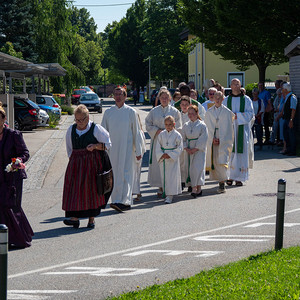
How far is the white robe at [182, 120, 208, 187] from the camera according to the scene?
42.2ft

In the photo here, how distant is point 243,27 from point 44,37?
24763mm

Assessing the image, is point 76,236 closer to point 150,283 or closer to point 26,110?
point 150,283

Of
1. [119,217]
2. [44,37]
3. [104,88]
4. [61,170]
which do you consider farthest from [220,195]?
[104,88]

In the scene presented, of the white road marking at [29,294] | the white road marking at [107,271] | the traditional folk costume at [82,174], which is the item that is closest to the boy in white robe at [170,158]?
the traditional folk costume at [82,174]

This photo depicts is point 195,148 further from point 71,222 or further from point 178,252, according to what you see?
point 178,252

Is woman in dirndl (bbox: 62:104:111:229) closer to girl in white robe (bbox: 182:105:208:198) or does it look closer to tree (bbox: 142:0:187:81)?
girl in white robe (bbox: 182:105:208:198)

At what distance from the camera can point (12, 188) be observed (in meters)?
8.55

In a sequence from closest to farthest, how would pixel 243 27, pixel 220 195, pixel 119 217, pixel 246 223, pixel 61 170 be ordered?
pixel 246 223 < pixel 119 217 < pixel 220 195 < pixel 61 170 < pixel 243 27

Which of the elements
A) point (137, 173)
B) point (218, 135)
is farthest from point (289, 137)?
point (137, 173)

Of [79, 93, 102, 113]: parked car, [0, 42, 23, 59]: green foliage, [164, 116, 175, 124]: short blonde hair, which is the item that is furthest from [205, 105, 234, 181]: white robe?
[79, 93, 102, 113]: parked car

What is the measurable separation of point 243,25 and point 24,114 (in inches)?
397

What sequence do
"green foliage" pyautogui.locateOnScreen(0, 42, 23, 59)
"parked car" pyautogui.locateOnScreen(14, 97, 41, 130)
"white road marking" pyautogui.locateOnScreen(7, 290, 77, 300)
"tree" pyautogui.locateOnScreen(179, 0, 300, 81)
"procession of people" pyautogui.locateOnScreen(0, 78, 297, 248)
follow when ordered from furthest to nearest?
"green foliage" pyautogui.locateOnScreen(0, 42, 23, 59) → "parked car" pyautogui.locateOnScreen(14, 97, 41, 130) → "tree" pyautogui.locateOnScreen(179, 0, 300, 81) → "procession of people" pyautogui.locateOnScreen(0, 78, 297, 248) → "white road marking" pyautogui.locateOnScreen(7, 290, 77, 300)

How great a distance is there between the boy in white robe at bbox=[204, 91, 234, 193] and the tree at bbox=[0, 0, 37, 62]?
40144mm

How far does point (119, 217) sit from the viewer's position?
10852mm
